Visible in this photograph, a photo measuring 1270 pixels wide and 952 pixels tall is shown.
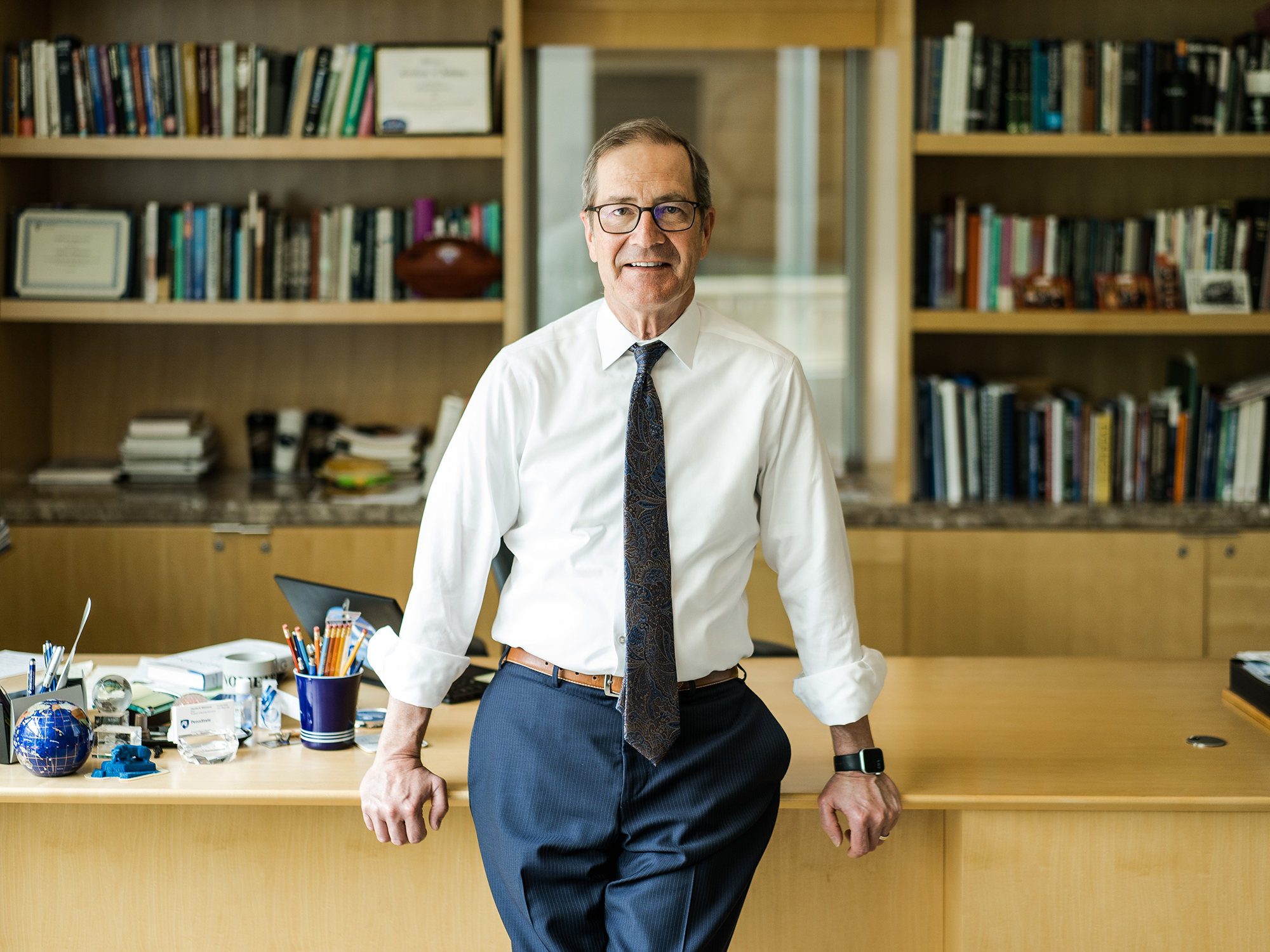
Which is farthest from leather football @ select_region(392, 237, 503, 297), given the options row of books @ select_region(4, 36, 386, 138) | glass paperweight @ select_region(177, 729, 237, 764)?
glass paperweight @ select_region(177, 729, 237, 764)

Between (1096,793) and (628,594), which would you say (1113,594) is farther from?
(628,594)

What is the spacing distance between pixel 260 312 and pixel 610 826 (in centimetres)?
233

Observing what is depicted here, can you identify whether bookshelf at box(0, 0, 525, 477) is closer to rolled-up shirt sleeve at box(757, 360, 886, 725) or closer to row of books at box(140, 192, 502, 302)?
row of books at box(140, 192, 502, 302)

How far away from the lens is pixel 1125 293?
10.8ft

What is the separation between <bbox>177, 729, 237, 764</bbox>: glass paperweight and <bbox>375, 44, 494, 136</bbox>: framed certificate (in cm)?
209

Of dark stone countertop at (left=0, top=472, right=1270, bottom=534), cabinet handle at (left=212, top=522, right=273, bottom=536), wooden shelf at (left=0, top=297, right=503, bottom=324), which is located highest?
wooden shelf at (left=0, top=297, right=503, bottom=324)

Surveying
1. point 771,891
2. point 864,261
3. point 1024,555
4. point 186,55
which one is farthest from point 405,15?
point 771,891

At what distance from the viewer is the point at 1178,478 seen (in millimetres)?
3303

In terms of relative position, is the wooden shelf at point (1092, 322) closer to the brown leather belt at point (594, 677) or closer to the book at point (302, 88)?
the book at point (302, 88)

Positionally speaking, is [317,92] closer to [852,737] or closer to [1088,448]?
[1088,448]

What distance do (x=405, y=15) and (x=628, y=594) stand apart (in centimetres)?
278

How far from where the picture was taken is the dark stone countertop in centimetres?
314

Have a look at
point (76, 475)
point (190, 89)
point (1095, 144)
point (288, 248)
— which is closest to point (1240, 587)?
point (1095, 144)

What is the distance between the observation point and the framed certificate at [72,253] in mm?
3354
